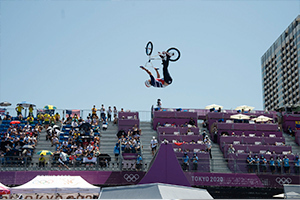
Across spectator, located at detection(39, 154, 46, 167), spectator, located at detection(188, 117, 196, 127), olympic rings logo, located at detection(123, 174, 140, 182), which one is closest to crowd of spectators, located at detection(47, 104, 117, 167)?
spectator, located at detection(39, 154, 46, 167)

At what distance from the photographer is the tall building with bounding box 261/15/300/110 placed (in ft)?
383

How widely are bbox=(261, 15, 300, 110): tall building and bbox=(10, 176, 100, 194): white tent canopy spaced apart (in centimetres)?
9920

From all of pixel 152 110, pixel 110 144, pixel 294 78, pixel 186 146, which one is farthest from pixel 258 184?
pixel 294 78

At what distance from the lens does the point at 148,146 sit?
3409 cm

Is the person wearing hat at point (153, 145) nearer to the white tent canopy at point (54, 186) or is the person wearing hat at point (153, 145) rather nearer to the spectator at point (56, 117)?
the white tent canopy at point (54, 186)

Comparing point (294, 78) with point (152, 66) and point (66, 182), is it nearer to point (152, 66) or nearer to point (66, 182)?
point (152, 66)

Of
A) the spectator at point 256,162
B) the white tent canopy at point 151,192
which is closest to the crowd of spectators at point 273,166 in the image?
the spectator at point 256,162

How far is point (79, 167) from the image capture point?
28875 mm

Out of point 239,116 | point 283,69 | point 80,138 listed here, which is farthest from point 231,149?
point 283,69

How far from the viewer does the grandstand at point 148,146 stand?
95.1 ft

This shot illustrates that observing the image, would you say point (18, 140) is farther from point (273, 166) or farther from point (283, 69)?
point (283, 69)

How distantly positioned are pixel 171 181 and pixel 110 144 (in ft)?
52.7

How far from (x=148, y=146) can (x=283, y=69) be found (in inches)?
4012

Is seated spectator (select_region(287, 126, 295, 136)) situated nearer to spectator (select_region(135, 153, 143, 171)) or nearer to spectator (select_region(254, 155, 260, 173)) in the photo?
spectator (select_region(254, 155, 260, 173))
